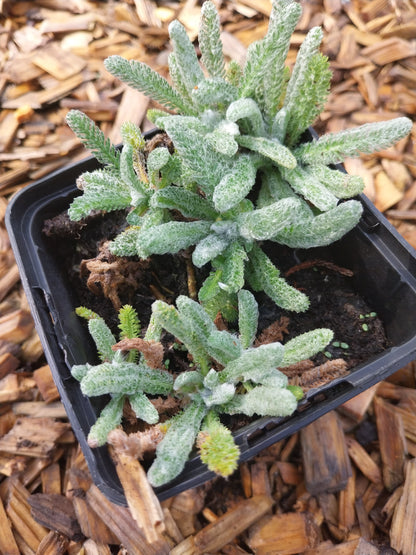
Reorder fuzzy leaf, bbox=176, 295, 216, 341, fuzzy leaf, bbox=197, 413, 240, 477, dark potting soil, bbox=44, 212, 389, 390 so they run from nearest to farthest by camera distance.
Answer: fuzzy leaf, bbox=197, 413, 240, 477 → fuzzy leaf, bbox=176, 295, 216, 341 → dark potting soil, bbox=44, 212, 389, 390

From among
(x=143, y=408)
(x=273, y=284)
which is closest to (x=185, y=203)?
(x=273, y=284)

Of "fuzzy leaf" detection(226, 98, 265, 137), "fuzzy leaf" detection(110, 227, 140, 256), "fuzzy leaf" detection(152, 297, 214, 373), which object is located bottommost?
"fuzzy leaf" detection(152, 297, 214, 373)

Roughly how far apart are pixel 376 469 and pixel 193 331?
2.82 ft

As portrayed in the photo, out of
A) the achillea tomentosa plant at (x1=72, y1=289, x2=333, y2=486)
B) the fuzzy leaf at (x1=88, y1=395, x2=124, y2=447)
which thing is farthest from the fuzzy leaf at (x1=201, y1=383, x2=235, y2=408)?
the fuzzy leaf at (x1=88, y1=395, x2=124, y2=447)

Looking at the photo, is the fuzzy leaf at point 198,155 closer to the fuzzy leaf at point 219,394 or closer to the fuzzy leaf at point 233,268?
the fuzzy leaf at point 233,268

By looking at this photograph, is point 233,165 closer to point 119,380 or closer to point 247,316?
point 247,316

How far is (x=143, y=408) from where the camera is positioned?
3.70 feet

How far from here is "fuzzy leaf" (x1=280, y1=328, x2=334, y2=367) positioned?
1148 millimetres

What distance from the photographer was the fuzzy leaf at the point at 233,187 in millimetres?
1139

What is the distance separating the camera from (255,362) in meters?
1.03

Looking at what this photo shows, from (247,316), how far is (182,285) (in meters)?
0.31

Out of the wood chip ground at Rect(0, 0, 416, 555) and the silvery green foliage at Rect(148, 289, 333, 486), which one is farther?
the wood chip ground at Rect(0, 0, 416, 555)

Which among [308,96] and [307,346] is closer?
[307,346]

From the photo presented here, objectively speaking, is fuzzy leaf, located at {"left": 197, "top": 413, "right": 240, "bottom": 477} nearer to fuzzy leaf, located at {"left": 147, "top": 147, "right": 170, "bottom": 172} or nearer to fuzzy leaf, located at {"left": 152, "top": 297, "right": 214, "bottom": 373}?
fuzzy leaf, located at {"left": 152, "top": 297, "right": 214, "bottom": 373}
